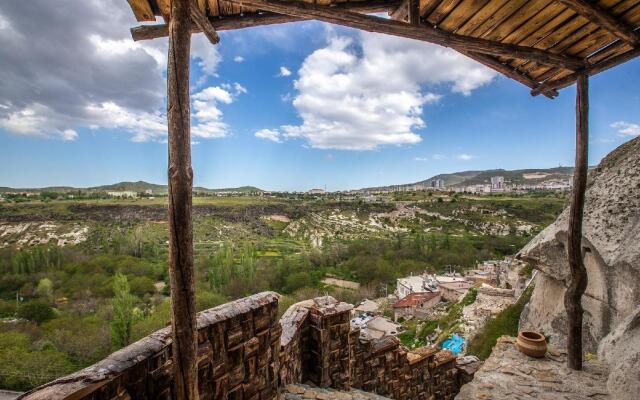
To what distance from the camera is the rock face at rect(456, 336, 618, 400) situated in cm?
392

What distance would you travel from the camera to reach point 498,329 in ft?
35.8

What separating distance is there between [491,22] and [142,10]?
316 cm

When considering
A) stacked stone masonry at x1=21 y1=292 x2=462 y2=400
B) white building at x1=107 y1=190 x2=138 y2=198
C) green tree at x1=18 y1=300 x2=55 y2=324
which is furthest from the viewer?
white building at x1=107 y1=190 x2=138 y2=198

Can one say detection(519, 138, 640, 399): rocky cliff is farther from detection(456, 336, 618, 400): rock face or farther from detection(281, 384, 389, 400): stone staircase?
detection(281, 384, 389, 400): stone staircase

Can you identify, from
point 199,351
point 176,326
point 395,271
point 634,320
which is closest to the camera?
point 176,326

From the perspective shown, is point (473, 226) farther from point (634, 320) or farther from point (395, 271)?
point (634, 320)

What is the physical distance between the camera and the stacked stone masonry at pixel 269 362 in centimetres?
183

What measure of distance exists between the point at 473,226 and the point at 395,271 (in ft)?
85.2

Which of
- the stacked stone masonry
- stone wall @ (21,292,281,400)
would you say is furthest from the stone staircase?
stone wall @ (21,292,281,400)

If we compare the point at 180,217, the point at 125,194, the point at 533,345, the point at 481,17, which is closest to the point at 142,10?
the point at 180,217

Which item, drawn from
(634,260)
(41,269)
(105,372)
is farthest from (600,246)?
(41,269)

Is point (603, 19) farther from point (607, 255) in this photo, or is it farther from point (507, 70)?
point (607, 255)

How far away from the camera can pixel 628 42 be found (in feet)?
10.9

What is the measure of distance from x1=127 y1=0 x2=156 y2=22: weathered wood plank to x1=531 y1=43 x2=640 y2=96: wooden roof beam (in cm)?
488
